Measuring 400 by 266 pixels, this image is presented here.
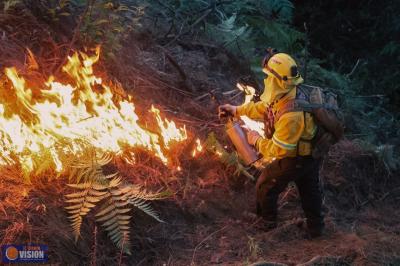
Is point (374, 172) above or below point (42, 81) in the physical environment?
below

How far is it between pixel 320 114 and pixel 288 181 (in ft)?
2.67

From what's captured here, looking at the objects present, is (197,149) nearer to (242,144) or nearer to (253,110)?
(242,144)

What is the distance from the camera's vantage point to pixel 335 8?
500 inches

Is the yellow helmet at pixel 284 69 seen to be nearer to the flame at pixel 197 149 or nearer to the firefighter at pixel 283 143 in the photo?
the firefighter at pixel 283 143

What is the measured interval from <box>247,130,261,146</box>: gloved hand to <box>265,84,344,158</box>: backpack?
389 millimetres

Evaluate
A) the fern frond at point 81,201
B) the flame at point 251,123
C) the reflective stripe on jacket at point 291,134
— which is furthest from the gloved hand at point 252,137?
the fern frond at point 81,201

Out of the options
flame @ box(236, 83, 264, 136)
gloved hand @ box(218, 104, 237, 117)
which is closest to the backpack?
gloved hand @ box(218, 104, 237, 117)

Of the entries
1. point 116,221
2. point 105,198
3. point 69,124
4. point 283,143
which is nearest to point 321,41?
point 283,143

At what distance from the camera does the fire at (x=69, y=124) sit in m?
4.79

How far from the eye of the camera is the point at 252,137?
17.5 feet

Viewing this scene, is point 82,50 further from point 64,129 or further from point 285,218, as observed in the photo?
point 285,218

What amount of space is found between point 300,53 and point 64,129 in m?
6.76

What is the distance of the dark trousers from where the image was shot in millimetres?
5020

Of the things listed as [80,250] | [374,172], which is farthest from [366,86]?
[80,250]
